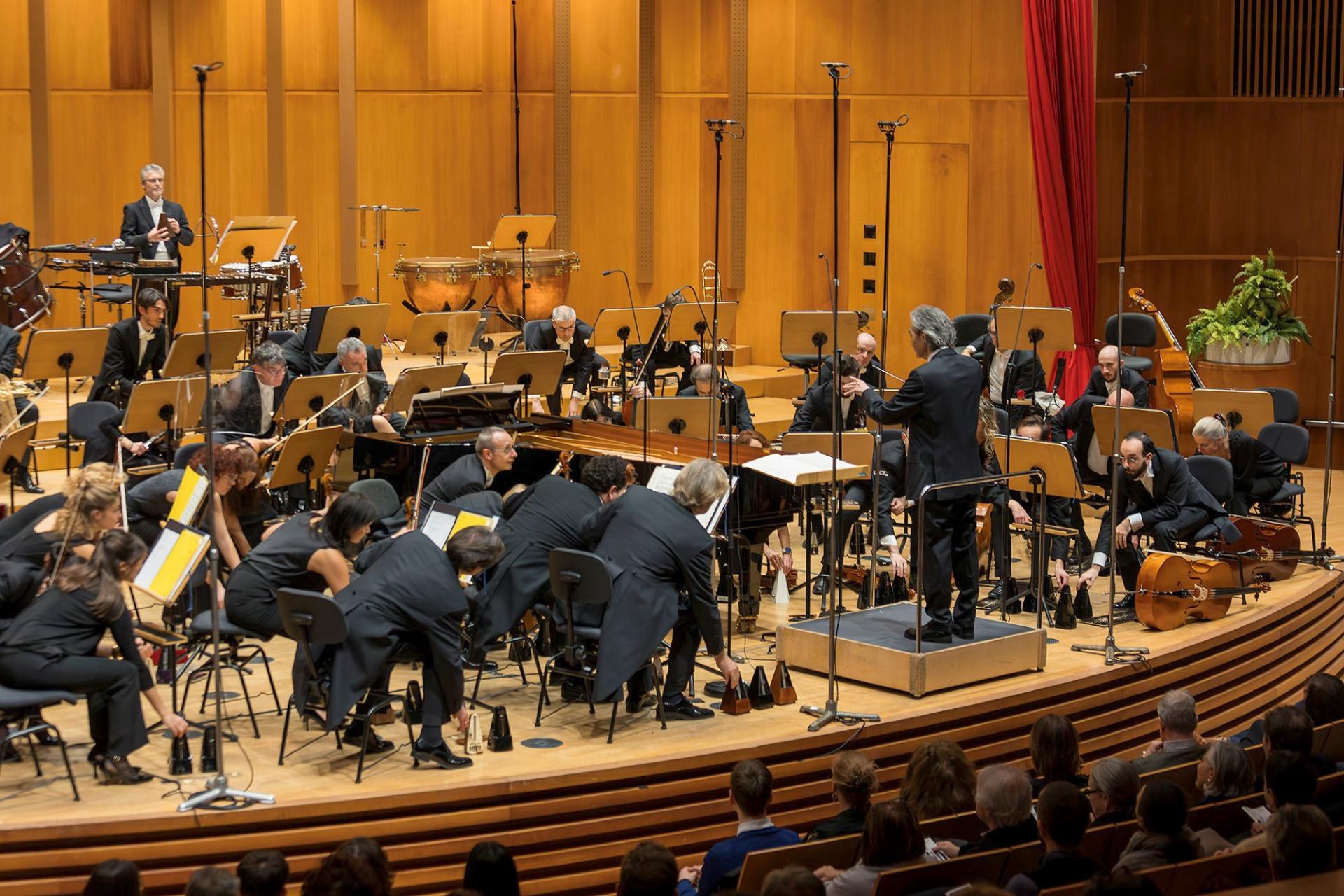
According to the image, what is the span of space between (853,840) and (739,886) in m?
0.43

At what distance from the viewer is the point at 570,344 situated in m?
11.3

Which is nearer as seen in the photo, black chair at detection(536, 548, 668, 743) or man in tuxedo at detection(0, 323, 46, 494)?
black chair at detection(536, 548, 668, 743)

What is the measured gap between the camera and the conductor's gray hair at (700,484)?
7.02 metres

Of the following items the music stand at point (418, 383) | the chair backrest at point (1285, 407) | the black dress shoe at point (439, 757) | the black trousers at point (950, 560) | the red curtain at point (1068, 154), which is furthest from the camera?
the red curtain at point (1068, 154)

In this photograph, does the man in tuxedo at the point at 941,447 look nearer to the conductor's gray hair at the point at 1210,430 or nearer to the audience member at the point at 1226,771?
the audience member at the point at 1226,771

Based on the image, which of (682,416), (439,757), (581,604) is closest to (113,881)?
(439,757)

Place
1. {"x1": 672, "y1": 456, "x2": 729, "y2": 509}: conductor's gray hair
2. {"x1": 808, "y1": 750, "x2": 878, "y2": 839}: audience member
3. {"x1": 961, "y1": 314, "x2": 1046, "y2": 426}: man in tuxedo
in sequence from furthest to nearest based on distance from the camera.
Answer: {"x1": 961, "y1": 314, "x2": 1046, "y2": 426}: man in tuxedo, {"x1": 672, "y1": 456, "x2": 729, "y2": 509}: conductor's gray hair, {"x1": 808, "y1": 750, "x2": 878, "y2": 839}: audience member

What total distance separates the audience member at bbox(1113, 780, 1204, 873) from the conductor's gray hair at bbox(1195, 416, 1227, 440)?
210 inches

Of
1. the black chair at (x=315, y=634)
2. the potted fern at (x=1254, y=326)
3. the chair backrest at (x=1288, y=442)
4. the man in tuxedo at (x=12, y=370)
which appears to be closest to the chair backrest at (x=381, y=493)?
the black chair at (x=315, y=634)

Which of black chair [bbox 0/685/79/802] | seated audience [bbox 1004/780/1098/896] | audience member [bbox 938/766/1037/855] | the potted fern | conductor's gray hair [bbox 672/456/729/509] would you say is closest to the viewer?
seated audience [bbox 1004/780/1098/896]

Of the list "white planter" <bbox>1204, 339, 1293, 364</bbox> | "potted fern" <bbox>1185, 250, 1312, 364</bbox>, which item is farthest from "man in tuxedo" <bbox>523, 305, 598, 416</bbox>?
"white planter" <bbox>1204, 339, 1293, 364</bbox>

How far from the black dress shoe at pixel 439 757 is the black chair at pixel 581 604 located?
60 cm

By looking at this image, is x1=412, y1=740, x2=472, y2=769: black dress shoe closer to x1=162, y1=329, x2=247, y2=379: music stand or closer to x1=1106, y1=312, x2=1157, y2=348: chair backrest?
x1=162, y1=329, x2=247, y2=379: music stand

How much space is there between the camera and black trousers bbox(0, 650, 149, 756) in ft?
19.3
